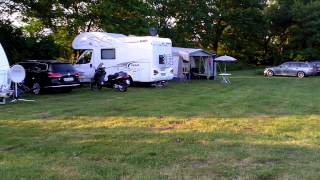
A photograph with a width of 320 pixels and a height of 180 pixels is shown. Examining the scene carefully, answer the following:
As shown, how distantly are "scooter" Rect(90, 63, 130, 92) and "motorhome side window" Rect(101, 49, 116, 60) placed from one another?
1.60 meters

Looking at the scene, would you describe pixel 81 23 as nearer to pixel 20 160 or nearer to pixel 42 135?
pixel 42 135

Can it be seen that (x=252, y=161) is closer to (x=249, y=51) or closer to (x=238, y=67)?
(x=238, y=67)

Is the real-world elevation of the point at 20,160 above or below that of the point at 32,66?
below

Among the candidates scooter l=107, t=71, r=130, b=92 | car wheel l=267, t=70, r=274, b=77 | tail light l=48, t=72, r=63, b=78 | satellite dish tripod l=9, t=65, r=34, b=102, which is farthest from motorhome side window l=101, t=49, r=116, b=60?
car wheel l=267, t=70, r=274, b=77

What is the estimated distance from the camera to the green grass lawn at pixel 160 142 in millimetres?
6480

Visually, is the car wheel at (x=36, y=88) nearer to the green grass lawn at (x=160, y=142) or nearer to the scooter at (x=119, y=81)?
the scooter at (x=119, y=81)

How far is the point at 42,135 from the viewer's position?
9.27 metres

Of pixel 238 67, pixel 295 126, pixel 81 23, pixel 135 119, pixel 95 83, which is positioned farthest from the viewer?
pixel 238 67

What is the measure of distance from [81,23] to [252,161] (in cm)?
2565

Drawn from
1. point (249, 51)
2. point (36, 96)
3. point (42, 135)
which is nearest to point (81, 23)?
point (36, 96)

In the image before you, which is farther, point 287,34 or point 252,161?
point 287,34

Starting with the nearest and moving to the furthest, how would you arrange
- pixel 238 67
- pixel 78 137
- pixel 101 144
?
pixel 101 144 < pixel 78 137 < pixel 238 67

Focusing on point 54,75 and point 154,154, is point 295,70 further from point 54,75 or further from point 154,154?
point 154,154

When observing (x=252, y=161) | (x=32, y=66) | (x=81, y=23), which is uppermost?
(x=81, y=23)
